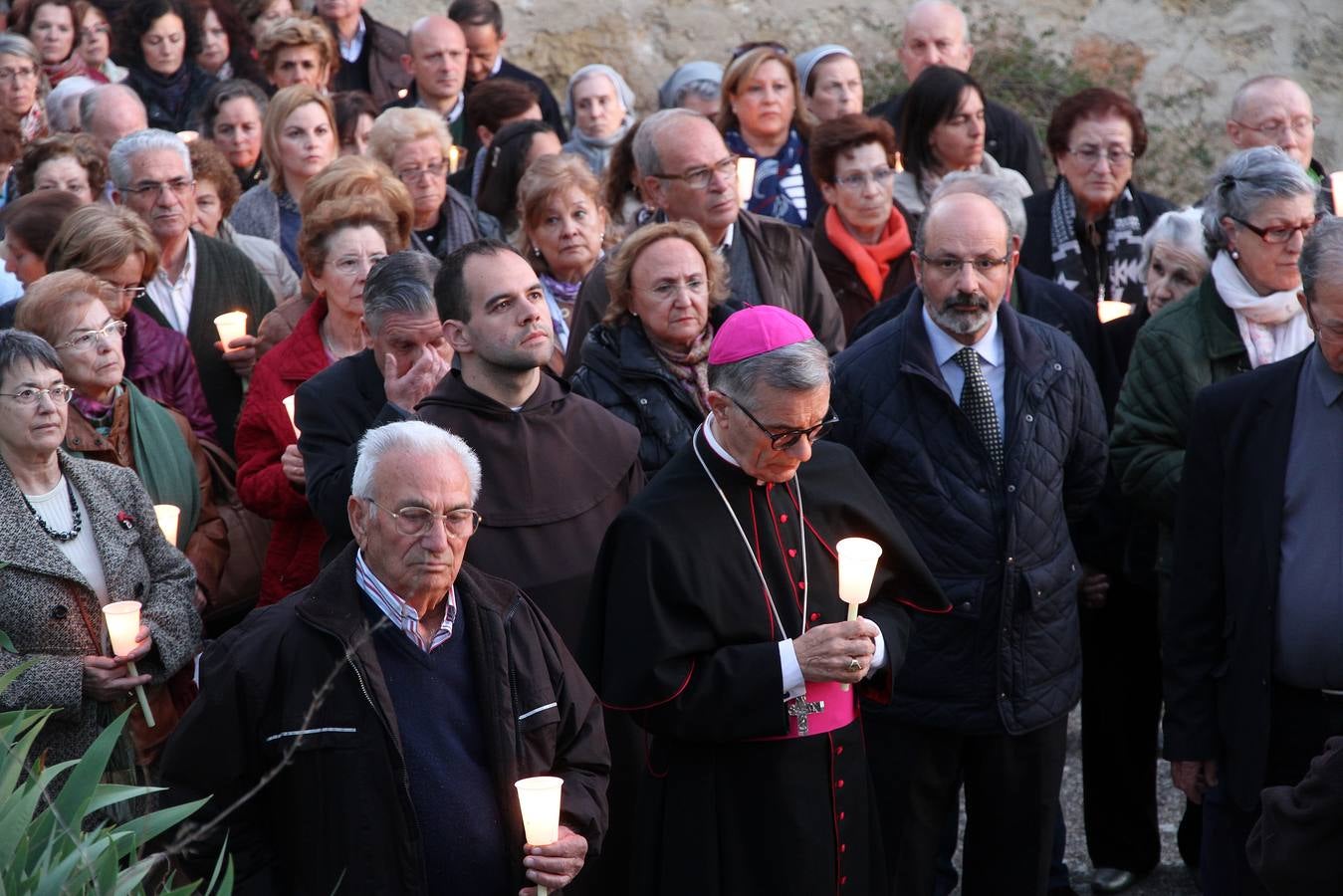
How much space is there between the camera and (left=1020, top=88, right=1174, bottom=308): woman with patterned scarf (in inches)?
295

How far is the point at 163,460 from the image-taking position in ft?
19.2

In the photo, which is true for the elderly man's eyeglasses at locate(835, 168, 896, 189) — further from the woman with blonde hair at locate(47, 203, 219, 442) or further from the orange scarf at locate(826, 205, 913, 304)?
the woman with blonde hair at locate(47, 203, 219, 442)

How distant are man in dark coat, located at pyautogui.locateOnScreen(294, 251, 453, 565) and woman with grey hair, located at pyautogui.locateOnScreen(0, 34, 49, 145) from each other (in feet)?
14.4

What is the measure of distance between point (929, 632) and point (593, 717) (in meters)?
1.34

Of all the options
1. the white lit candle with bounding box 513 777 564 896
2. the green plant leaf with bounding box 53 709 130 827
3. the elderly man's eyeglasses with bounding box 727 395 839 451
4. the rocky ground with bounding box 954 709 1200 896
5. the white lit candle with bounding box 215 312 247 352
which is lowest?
the rocky ground with bounding box 954 709 1200 896

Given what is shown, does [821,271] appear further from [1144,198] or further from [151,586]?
[151,586]

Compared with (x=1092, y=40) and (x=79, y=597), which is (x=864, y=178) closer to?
(x=79, y=597)

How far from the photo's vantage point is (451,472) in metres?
4.07

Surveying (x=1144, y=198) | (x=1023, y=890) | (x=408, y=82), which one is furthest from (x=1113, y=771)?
(x=408, y=82)

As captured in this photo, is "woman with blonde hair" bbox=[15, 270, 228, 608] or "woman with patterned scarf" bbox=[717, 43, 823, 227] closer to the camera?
"woman with blonde hair" bbox=[15, 270, 228, 608]

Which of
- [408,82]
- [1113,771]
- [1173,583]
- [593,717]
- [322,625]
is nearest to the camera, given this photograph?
[322,625]

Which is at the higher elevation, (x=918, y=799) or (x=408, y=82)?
(x=408, y=82)

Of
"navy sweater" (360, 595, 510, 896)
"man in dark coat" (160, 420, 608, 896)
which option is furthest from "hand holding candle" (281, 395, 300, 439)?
"navy sweater" (360, 595, 510, 896)

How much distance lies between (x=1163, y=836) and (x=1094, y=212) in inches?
104
